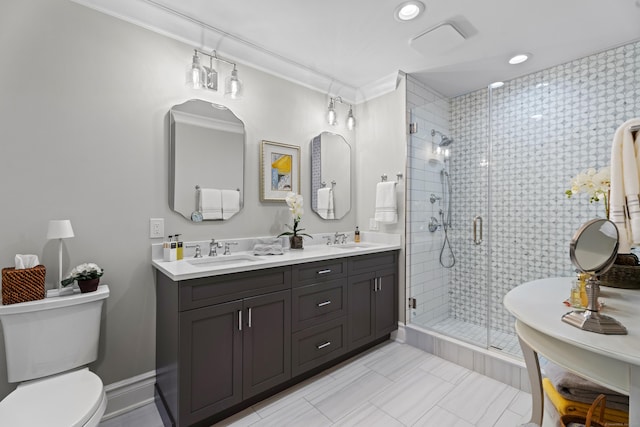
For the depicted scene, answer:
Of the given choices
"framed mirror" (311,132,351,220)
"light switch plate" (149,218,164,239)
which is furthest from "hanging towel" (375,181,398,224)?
"light switch plate" (149,218,164,239)

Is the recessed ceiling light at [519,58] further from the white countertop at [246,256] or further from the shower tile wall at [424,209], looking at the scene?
the white countertop at [246,256]

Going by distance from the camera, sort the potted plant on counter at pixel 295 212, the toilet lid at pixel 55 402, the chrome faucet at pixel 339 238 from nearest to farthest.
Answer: the toilet lid at pixel 55 402
the potted plant on counter at pixel 295 212
the chrome faucet at pixel 339 238

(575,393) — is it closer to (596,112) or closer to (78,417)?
(78,417)

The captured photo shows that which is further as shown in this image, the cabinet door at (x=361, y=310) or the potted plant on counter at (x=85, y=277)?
the cabinet door at (x=361, y=310)

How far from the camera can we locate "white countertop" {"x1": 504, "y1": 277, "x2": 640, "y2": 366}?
0.79 m

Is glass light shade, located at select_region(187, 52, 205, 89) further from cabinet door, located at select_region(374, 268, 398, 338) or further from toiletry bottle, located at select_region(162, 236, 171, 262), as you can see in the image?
cabinet door, located at select_region(374, 268, 398, 338)

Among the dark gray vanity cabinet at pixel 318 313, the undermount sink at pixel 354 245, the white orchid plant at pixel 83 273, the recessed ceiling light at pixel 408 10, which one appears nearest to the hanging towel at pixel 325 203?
the undermount sink at pixel 354 245

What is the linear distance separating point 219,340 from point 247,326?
18 centimetres

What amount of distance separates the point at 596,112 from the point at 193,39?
130 inches

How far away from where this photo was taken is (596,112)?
2.45 metres

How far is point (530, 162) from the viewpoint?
2824 millimetres

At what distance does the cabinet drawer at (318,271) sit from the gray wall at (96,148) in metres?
0.69

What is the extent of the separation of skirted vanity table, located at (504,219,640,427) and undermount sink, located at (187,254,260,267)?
5.09ft

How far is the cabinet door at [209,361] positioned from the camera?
155 centimetres
